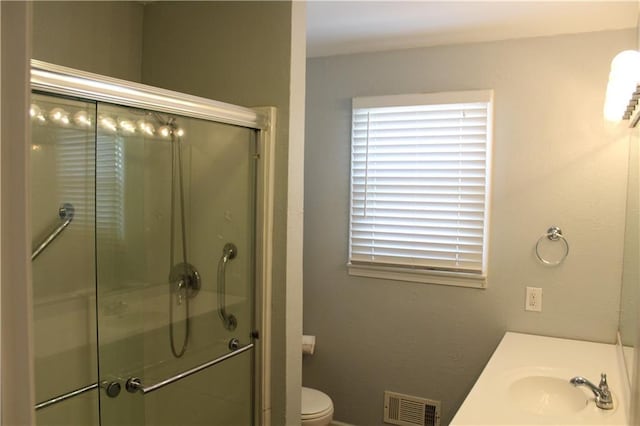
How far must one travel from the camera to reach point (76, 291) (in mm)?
1726

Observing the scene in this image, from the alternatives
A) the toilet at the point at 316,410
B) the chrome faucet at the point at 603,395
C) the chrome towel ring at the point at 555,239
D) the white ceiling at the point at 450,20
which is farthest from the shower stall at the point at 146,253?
the chrome towel ring at the point at 555,239

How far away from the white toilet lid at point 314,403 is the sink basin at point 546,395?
1068 millimetres

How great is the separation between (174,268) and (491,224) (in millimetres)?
1621

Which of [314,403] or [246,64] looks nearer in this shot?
[246,64]

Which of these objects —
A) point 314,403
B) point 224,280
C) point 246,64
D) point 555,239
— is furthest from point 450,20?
point 314,403

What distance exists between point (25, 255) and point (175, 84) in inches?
88.1

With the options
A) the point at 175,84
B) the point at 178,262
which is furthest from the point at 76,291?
the point at 175,84

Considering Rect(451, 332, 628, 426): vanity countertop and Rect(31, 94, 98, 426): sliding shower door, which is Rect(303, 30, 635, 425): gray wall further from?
Rect(31, 94, 98, 426): sliding shower door

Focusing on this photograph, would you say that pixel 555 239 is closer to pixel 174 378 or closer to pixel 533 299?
pixel 533 299

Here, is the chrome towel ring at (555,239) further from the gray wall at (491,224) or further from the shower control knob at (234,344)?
the shower control knob at (234,344)

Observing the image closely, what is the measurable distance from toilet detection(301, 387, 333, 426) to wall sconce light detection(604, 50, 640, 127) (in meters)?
1.92

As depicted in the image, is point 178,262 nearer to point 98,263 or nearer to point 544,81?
point 98,263

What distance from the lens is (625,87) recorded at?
182 centimetres

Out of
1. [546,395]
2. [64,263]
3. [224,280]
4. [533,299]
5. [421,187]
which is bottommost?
[546,395]
